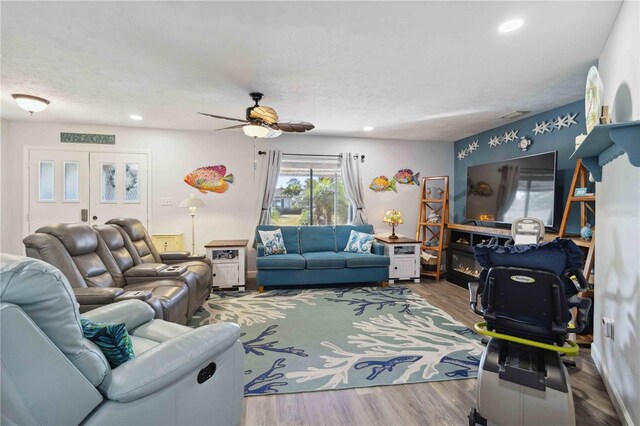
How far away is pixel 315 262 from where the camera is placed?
14.7ft

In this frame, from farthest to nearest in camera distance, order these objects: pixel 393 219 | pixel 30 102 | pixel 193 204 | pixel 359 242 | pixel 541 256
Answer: pixel 393 219, pixel 359 242, pixel 193 204, pixel 30 102, pixel 541 256

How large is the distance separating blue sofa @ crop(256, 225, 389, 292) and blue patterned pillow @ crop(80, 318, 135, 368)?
3191mm

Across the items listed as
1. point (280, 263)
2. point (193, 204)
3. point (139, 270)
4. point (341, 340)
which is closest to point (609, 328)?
point (341, 340)

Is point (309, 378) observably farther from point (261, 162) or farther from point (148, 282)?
point (261, 162)

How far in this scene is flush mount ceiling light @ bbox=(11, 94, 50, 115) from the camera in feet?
10.9

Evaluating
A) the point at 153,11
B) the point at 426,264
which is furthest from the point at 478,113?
the point at 153,11

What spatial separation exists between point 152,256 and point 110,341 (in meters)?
2.95

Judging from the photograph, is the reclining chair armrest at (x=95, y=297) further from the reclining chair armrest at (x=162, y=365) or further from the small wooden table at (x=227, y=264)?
the small wooden table at (x=227, y=264)

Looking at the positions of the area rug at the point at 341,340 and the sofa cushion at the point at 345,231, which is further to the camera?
the sofa cushion at the point at 345,231

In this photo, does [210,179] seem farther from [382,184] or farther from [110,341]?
[110,341]

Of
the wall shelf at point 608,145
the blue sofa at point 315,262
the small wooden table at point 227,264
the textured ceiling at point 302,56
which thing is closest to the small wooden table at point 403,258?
the blue sofa at point 315,262

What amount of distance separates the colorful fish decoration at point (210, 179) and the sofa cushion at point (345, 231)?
2061mm

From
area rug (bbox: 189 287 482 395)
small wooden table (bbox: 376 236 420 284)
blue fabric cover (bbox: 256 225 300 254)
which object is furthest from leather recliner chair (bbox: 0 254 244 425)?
small wooden table (bbox: 376 236 420 284)

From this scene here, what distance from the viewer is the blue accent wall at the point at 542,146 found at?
3.58 meters
